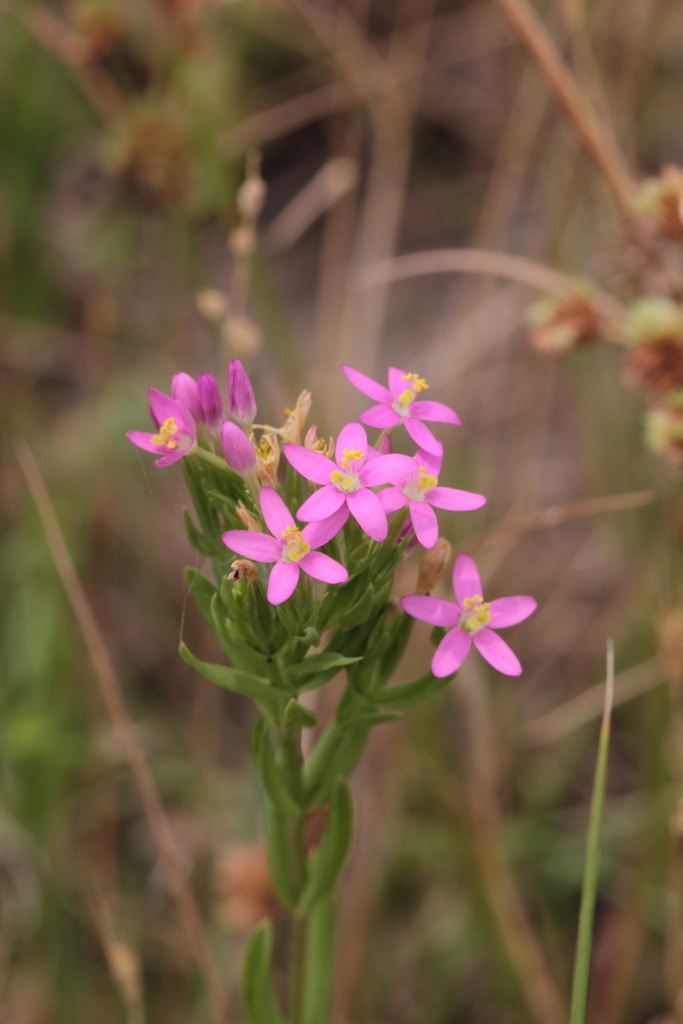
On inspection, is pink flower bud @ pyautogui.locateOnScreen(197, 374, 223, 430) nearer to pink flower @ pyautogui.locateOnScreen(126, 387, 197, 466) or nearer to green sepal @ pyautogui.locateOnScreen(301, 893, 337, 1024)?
pink flower @ pyautogui.locateOnScreen(126, 387, 197, 466)

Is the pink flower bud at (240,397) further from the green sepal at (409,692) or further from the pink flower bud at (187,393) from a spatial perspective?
the green sepal at (409,692)

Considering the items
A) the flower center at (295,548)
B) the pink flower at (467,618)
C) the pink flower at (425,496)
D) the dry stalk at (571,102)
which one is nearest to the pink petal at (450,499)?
the pink flower at (425,496)

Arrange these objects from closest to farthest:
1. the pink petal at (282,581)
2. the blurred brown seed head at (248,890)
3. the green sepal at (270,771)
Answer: the pink petal at (282,581) < the green sepal at (270,771) < the blurred brown seed head at (248,890)

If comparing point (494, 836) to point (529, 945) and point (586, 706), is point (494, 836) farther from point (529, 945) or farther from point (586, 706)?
point (586, 706)

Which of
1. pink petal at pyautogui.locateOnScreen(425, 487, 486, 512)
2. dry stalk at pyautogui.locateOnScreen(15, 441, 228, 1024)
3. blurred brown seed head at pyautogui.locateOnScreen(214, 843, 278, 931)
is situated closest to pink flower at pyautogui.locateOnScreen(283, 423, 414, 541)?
pink petal at pyautogui.locateOnScreen(425, 487, 486, 512)

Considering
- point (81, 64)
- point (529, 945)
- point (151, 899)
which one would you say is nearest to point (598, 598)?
point (529, 945)

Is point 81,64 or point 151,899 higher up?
point 81,64

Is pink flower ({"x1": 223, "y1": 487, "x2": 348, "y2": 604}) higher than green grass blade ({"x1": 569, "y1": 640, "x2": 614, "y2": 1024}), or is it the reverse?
pink flower ({"x1": 223, "y1": 487, "x2": 348, "y2": 604})
